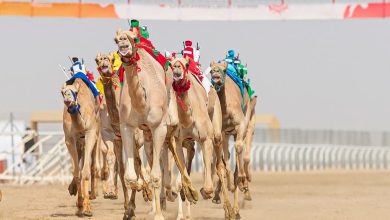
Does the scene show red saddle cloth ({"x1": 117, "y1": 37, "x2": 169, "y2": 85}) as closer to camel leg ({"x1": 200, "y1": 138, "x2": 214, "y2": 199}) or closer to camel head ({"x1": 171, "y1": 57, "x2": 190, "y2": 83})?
camel head ({"x1": 171, "y1": 57, "x2": 190, "y2": 83})

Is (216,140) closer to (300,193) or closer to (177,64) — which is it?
(177,64)

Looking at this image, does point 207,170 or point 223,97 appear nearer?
point 207,170

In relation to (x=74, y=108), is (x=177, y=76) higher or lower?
higher

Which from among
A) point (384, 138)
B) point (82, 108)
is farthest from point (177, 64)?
point (384, 138)

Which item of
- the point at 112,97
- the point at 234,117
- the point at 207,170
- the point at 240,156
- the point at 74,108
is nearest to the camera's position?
the point at 207,170

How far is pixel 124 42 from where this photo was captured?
13133 mm

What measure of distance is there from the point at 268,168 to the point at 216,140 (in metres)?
27.4

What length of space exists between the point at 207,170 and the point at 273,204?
6.34 m

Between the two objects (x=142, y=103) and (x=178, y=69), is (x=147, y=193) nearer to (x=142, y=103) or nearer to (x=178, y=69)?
(x=178, y=69)

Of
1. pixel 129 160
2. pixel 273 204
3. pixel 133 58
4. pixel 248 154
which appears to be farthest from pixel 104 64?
pixel 273 204

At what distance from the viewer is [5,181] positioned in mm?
35406

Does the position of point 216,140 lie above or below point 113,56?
below

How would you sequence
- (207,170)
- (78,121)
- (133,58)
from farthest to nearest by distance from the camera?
(78,121), (207,170), (133,58)

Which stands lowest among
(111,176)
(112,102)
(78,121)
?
(111,176)
